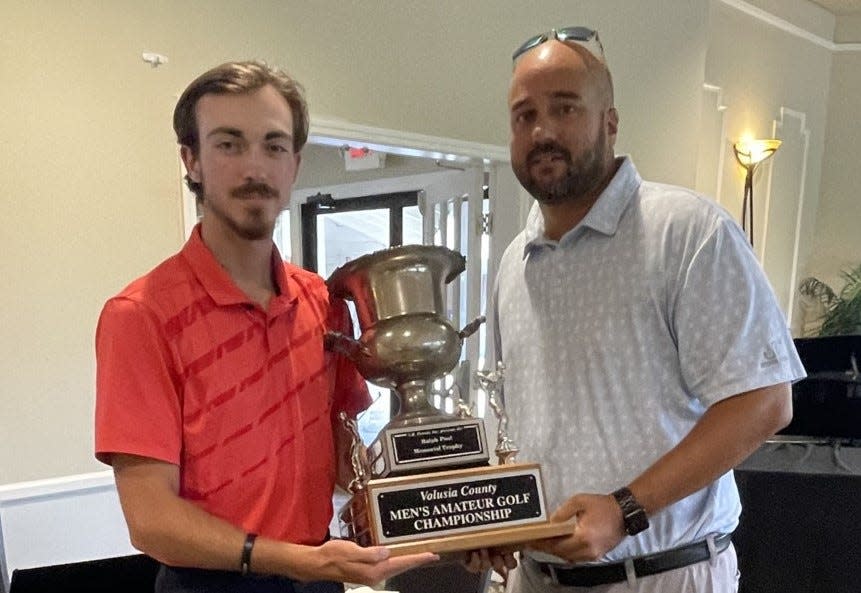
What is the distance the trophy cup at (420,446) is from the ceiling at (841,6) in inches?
190

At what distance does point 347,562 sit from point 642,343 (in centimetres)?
60

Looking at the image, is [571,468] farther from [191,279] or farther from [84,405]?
[84,405]

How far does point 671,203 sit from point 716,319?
0.22m

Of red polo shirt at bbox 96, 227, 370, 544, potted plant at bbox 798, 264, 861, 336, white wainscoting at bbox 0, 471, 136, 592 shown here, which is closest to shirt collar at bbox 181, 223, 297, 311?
red polo shirt at bbox 96, 227, 370, 544

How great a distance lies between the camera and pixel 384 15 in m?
2.50

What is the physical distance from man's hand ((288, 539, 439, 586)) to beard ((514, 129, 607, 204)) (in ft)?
2.17

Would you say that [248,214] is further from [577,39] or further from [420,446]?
[577,39]

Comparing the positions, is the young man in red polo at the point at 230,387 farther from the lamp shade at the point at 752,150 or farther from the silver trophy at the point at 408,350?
the lamp shade at the point at 752,150

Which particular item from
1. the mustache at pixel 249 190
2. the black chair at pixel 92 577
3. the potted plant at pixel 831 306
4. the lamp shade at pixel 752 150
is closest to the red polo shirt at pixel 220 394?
the mustache at pixel 249 190

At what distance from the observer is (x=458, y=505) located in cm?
104

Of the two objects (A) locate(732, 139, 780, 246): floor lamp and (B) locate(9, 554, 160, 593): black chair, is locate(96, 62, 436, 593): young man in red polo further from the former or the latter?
(A) locate(732, 139, 780, 246): floor lamp

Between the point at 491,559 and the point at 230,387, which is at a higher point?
the point at 230,387

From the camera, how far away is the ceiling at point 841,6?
15.7ft

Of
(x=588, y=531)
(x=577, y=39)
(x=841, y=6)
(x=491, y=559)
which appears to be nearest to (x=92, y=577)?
(x=491, y=559)
